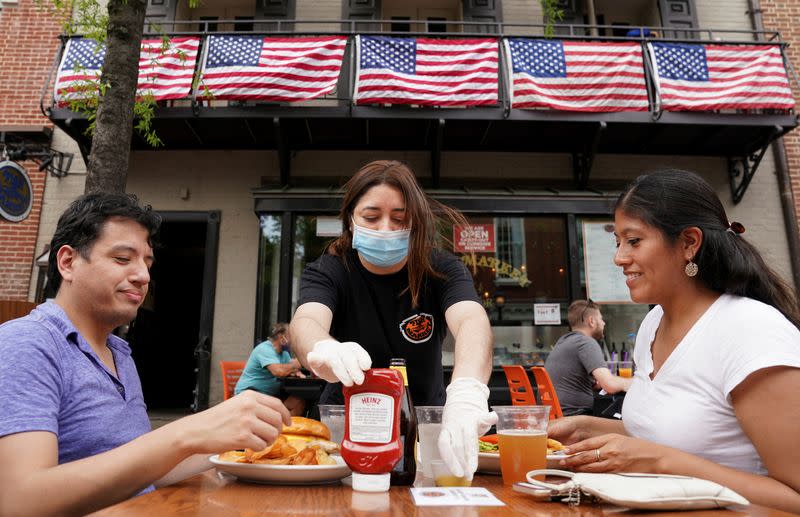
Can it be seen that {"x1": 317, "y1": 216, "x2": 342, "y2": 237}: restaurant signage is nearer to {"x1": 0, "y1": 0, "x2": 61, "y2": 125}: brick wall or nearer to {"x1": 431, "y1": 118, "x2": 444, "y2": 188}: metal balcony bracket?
{"x1": 431, "y1": 118, "x2": 444, "y2": 188}: metal balcony bracket

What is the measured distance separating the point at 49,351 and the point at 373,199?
→ 1.16m

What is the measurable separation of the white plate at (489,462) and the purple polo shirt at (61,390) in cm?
102

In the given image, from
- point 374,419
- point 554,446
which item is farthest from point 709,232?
point 374,419

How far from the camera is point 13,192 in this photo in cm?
623

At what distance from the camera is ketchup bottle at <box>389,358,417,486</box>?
130 centimetres

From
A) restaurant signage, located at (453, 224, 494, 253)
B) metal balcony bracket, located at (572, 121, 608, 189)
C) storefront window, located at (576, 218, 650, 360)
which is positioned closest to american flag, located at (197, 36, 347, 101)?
restaurant signage, located at (453, 224, 494, 253)

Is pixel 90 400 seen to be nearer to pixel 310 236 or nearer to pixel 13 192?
pixel 13 192

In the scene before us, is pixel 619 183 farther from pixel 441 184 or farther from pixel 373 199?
pixel 373 199

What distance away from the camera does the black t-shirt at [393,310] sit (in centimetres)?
214

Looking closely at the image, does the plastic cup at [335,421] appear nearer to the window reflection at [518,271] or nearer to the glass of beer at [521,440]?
the glass of beer at [521,440]

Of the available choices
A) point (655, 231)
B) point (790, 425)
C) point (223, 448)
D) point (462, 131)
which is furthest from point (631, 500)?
point (462, 131)

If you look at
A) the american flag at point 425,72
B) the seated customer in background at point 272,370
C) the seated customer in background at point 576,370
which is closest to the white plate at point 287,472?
the seated customer in background at point 576,370

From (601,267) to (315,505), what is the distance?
7848mm

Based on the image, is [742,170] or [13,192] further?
[742,170]
